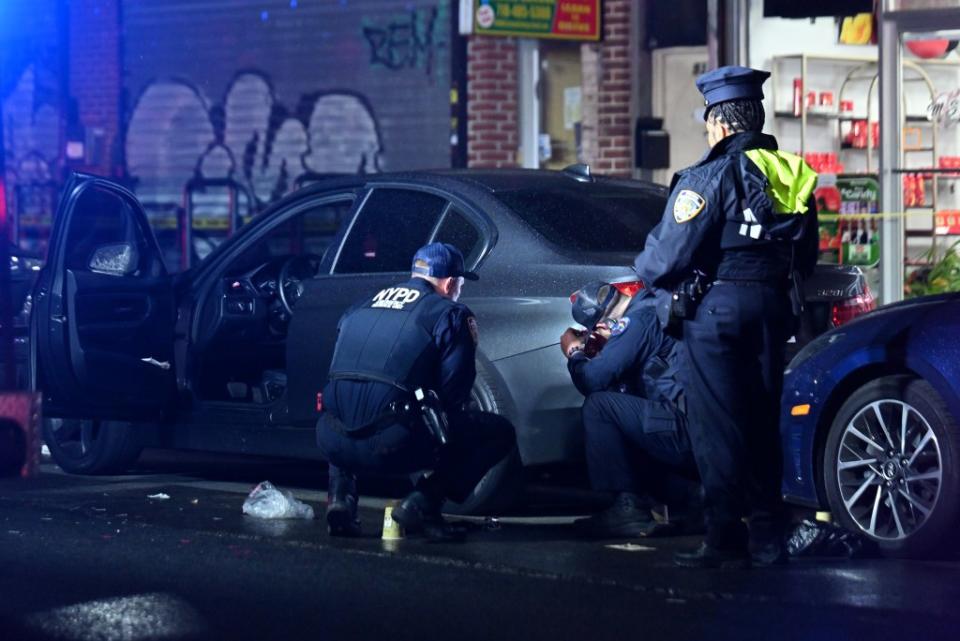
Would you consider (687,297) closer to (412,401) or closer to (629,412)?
(629,412)

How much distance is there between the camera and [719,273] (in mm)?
6504

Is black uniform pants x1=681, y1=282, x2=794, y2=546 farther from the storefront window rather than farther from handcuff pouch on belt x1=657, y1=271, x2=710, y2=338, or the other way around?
the storefront window

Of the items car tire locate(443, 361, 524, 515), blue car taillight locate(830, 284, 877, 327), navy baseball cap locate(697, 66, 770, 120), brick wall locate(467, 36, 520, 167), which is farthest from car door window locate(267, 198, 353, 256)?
navy baseball cap locate(697, 66, 770, 120)

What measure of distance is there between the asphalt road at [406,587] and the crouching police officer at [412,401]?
0.22 meters

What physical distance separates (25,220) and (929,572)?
14.1 metres

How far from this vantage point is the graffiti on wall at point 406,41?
668 inches

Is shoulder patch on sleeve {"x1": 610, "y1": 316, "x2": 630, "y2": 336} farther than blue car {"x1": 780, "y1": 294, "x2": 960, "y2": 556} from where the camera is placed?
Yes

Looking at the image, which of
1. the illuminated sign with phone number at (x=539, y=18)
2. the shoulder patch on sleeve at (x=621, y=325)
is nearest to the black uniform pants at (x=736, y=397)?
the shoulder patch on sleeve at (x=621, y=325)

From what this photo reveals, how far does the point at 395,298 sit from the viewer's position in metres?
7.41

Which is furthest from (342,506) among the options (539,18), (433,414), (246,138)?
(246,138)

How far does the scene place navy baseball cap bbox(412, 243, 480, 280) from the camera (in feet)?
24.4

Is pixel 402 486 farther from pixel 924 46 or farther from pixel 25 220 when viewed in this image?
pixel 25 220

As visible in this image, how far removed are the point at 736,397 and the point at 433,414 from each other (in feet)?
4.28

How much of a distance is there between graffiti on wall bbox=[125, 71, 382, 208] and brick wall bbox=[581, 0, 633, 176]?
232 cm
